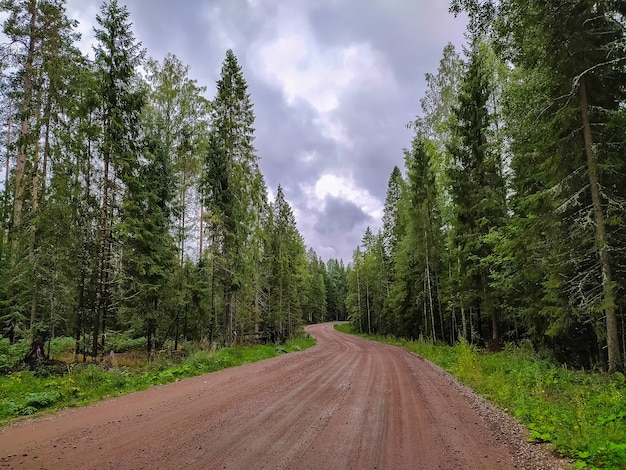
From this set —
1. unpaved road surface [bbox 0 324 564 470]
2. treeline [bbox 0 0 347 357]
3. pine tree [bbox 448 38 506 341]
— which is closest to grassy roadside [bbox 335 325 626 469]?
unpaved road surface [bbox 0 324 564 470]

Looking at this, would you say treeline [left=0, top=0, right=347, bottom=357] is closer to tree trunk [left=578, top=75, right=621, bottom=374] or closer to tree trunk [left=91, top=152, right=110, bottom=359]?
tree trunk [left=91, top=152, right=110, bottom=359]

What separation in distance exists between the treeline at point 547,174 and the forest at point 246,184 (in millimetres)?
63

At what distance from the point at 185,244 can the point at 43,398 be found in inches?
587

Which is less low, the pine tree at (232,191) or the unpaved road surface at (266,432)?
the pine tree at (232,191)

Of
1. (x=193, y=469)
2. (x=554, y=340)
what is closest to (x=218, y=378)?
(x=193, y=469)

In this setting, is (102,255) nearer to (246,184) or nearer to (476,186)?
(246,184)

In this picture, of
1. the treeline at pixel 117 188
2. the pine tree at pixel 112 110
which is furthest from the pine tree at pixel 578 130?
the treeline at pixel 117 188

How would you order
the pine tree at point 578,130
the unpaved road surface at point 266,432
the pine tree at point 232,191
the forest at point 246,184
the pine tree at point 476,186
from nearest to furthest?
the unpaved road surface at point 266,432, the pine tree at point 578,130, the forest at point 246,184, the pine tree at point 476,186, the pine tree at point 232,191

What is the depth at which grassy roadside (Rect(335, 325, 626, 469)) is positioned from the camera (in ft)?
15.4

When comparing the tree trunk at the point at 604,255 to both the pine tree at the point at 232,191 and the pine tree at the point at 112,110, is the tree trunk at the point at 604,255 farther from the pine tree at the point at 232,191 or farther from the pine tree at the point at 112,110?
the pine tree at the point at 232,191

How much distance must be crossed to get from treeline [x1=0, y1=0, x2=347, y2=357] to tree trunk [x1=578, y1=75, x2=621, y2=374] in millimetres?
14502

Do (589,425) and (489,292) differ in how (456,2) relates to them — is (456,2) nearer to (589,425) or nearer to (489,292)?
(589,425)

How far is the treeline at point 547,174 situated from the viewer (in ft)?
29.2

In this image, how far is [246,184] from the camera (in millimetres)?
20734
